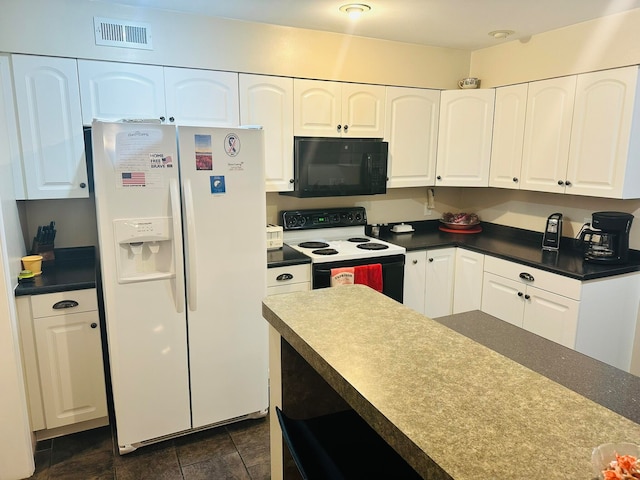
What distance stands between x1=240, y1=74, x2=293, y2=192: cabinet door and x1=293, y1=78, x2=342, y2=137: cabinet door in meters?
0.05

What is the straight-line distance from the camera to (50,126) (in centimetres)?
245

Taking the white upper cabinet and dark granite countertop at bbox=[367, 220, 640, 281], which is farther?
the white upper cabinet

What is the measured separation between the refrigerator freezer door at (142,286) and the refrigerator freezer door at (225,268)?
0.07 metres

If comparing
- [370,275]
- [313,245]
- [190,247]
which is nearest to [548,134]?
[370,275]

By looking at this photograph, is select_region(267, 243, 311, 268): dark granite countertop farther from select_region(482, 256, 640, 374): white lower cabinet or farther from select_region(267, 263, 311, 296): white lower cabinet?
select_region(482, 256, 640, 374): white lower cabinet

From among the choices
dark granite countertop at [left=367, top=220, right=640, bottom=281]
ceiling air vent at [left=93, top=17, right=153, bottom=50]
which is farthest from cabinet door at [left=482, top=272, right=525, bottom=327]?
ceiling air vent at [left=93, top=17, right=153, bottom=50]

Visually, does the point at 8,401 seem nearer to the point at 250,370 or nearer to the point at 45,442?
the point at 45,442

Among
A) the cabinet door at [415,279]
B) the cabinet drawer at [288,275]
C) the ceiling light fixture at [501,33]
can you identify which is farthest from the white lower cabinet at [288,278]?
the ceiling light fixture at [501,33]

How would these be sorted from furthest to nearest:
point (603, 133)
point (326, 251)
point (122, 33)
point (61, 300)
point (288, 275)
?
1. point (326, 251)
2. point (288, 275)
3. point (603, 133)
4. point (122, 33)
5. point (61, 300)

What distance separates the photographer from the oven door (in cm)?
291

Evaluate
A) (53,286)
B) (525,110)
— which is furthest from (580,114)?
(53,286)

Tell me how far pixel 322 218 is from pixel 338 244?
0.27m

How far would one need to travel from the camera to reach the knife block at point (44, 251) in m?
2.67

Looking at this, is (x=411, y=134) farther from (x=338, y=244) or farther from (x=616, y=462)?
(x=616, y=462)
